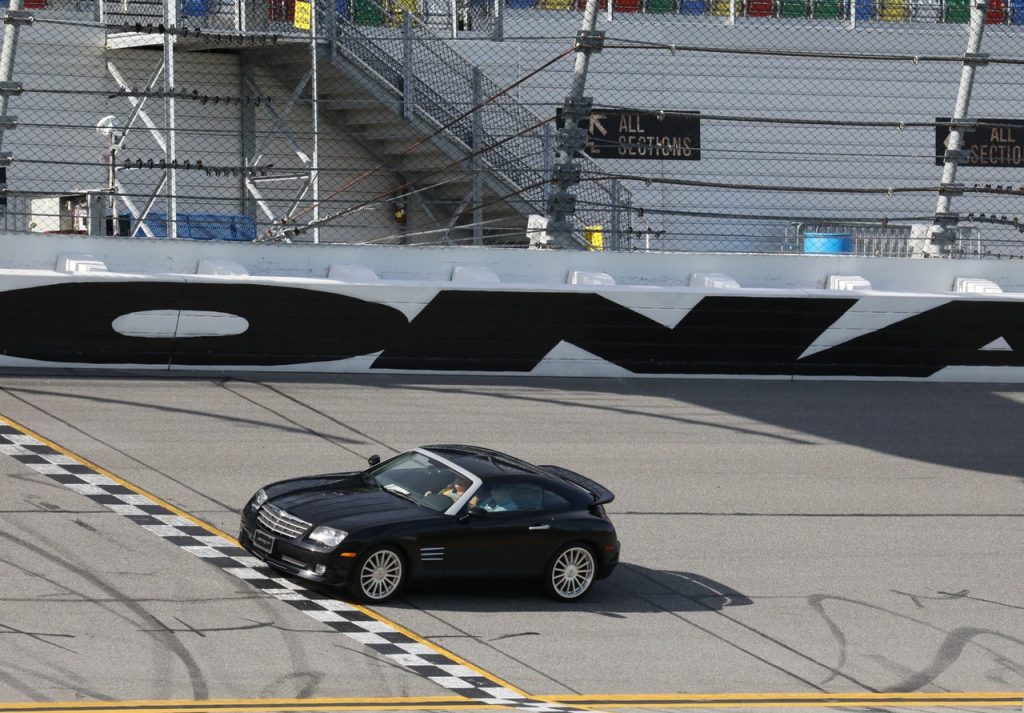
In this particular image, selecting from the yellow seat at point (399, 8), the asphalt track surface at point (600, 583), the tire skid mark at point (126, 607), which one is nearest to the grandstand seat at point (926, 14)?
the yellow seat at point (399, 8)

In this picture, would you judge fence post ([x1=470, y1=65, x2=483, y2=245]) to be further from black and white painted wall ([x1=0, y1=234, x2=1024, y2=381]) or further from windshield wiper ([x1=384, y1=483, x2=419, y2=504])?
windshield wiper ([x1=384, y1=483, x2=419, y2=504])

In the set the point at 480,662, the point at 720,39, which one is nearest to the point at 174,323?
the point at 480,662

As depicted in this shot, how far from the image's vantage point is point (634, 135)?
17453mm

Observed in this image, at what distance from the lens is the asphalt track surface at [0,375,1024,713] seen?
8.98 metres

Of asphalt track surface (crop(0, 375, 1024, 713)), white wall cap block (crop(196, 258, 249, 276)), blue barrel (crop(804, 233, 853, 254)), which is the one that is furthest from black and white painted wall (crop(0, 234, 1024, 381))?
blue barrel (crop(804, 233, 853, 254))

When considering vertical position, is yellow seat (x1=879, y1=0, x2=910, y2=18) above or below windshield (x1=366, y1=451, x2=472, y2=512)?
above

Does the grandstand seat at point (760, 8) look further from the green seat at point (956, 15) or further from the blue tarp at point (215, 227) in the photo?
the blue tarp at point (215, 227)

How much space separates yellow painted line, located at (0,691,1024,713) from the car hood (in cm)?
208

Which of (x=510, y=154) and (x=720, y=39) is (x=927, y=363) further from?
(x=720, y=39)

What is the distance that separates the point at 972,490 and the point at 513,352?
5.10 m

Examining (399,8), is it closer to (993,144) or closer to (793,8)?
(793,8)

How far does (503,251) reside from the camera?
56.6 feet

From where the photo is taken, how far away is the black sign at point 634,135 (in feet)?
55.2

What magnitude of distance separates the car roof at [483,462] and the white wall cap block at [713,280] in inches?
255
